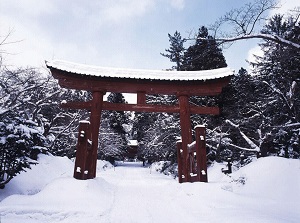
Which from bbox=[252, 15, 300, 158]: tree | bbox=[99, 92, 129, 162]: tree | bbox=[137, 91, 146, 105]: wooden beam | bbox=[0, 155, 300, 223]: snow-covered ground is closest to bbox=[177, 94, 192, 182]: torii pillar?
bbox=[137, 91, 146, 105]: wooden beam

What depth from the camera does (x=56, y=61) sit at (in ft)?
30.2

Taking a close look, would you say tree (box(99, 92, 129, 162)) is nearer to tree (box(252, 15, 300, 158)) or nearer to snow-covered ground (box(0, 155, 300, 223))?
tree (box(252, 15, 300, 158))

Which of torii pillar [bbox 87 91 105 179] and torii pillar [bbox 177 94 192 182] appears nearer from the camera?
torii pillar [bbox 87 91 105 179]

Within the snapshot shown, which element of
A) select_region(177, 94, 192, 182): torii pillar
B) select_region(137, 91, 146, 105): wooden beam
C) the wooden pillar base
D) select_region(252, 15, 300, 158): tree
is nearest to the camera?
the wooden pillar base

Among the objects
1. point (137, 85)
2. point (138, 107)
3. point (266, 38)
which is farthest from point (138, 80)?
point (266, 38)

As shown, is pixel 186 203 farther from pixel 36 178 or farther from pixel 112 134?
pixel 112 134

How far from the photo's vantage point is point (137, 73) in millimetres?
9773

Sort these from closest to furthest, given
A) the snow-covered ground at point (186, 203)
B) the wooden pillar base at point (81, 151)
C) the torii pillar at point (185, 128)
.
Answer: the snow-covered ground at point (186, 203) → the wooden pillar base at point (81, 151) → the torii pillar at point (185, 128)

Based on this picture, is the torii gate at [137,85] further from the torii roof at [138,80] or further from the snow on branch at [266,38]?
the snow on branch at [266,38]

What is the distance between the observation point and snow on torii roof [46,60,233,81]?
925 centimetres

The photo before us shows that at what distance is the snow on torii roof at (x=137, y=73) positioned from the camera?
9.25 meters

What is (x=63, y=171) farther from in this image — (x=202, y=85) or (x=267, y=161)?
(x=267, y=161)

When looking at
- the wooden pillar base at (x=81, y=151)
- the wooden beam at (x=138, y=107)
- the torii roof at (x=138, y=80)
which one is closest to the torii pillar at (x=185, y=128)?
the wooden beam at (x=138, y=107)

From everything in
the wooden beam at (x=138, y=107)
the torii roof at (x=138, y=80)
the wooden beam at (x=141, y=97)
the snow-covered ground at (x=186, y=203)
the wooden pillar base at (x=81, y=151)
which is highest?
the torii roof at (x=138, y=80)
